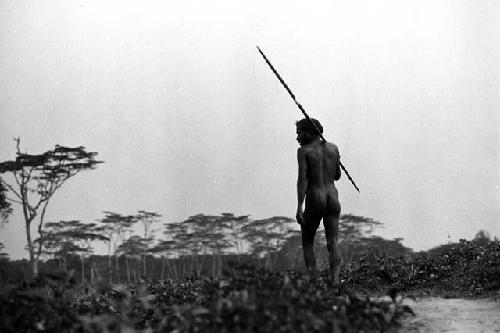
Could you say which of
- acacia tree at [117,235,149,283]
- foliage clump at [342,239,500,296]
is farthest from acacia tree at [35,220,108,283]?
foliage clump at [342,239,500,296]

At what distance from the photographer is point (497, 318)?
679cm

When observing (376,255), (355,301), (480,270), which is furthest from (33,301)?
(376,255)

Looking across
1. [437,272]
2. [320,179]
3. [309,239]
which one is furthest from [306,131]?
[437,272]

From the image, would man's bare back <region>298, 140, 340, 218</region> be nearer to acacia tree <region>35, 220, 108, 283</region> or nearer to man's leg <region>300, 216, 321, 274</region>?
man's leg <region>300, 216, 321, 274</region>

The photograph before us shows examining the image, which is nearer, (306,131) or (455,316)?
(455,316)

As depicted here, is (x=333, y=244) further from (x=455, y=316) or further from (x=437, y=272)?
(x=437, y=272)

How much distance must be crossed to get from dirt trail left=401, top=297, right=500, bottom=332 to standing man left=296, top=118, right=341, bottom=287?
4.03 ft

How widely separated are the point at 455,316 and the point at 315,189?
2181mm

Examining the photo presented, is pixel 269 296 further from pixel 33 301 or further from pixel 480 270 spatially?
pixel 480 270

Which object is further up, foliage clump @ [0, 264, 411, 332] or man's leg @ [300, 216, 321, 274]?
man's leg @ [300, 216, 321, 274]

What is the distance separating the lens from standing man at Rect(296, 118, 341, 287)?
7.39m

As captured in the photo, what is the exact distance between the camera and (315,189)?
7.43 m

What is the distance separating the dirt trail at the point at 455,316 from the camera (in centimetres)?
611

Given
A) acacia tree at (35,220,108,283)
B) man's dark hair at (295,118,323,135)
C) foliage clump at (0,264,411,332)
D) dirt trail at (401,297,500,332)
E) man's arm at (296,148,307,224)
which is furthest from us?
acacia tree at (35,220,108,283)
